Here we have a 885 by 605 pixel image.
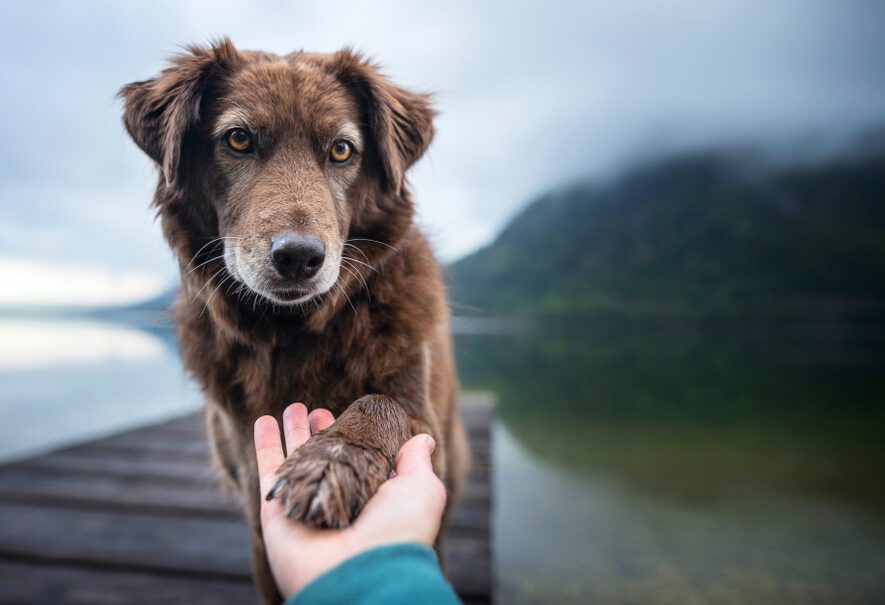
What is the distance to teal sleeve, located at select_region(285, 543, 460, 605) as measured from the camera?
38.3 inches

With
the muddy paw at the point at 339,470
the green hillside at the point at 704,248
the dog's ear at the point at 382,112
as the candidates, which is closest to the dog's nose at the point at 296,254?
the muddy paw at the point at 339,470

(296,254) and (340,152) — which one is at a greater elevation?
(340,152)

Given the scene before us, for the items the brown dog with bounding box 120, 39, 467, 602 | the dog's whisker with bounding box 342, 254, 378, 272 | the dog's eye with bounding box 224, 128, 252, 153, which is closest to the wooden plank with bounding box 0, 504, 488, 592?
the brown dog with bounding box 120, 39, 467, 602

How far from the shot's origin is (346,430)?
1.62 metres

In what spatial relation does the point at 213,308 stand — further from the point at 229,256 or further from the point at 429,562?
the point at 429,562

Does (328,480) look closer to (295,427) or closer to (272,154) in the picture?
(295,427)

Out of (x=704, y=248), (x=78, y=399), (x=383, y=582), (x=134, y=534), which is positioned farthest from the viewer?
(x=704, y=248)

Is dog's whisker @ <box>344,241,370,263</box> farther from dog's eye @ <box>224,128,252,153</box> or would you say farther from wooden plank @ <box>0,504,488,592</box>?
wooden plank @ <box>0,504,488,592</box>

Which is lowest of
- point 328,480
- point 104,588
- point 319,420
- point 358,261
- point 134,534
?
point 134,534

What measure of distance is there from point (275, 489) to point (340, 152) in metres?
1.43

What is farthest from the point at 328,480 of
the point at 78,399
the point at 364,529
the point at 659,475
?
the point at 78,399

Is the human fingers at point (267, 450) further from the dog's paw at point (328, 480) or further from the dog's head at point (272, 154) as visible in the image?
the dog's head at point (272, 154)

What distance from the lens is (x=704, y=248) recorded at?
12719 cm

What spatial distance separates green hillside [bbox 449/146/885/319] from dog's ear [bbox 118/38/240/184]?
96027 mm
